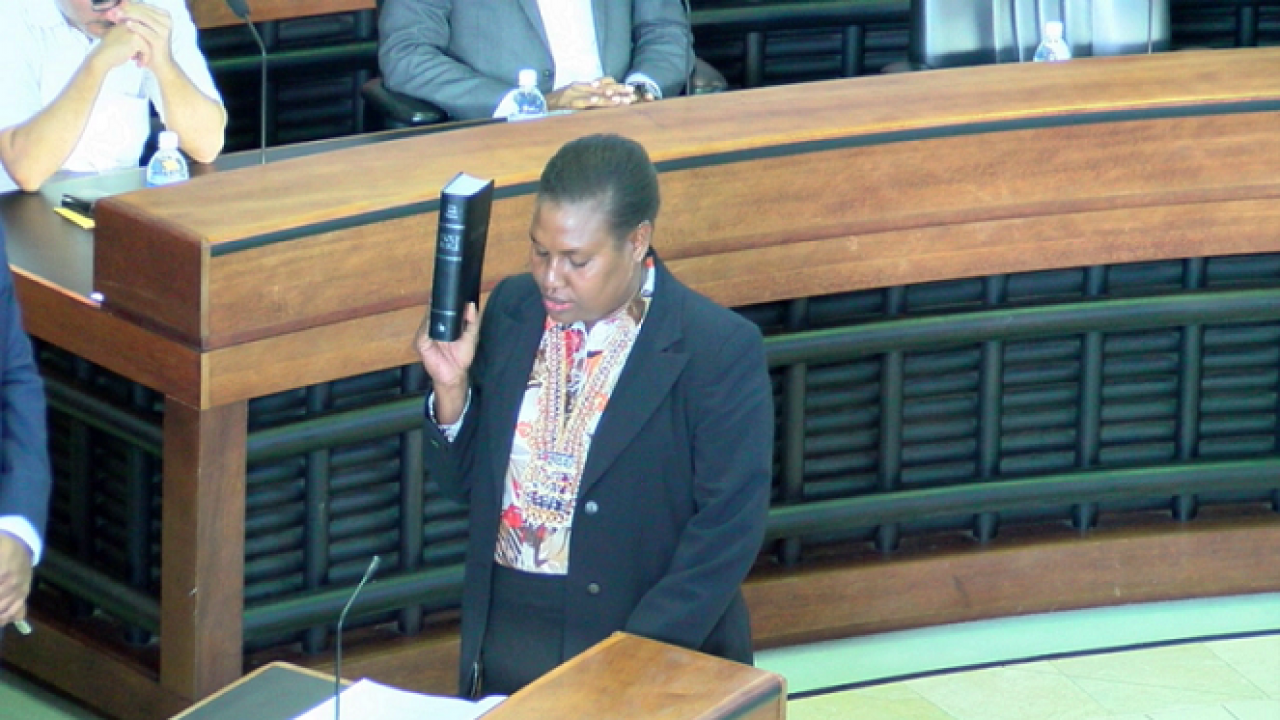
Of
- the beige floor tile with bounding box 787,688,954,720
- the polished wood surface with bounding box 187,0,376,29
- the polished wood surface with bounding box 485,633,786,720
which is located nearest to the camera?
the polished wood surface with bounding box 485,633,786,720

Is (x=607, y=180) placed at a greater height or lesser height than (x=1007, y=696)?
greater

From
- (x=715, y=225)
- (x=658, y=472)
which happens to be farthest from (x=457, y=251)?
(x=715, y=225)

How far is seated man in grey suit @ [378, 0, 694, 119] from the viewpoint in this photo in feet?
14.6

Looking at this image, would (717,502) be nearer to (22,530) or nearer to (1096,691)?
(22,530)

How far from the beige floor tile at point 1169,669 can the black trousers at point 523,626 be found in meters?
1.53

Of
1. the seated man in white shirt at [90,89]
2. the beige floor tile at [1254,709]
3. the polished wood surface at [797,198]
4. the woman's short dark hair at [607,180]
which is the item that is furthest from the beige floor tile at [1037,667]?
the seated man in white shirt at [90,89]

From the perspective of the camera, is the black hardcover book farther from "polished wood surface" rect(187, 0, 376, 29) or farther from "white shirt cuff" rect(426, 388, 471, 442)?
"polished wood surface" rect(187, 0, 376, 29)

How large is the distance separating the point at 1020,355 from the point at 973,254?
28 cm

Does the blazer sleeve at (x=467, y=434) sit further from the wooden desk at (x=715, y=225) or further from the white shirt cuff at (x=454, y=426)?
the wooden desk at (x=715, y=225)

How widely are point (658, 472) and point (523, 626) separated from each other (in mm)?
252

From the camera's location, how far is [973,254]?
12.4ft

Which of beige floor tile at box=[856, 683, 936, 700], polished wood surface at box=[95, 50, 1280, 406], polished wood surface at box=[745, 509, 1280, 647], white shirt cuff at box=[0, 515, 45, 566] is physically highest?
polished wood surface at box=[95, 50, 1280, 406]

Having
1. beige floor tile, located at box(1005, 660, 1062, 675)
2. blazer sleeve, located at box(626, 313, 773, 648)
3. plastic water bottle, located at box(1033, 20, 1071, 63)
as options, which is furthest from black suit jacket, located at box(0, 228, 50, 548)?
plastic water bottle, located at box(1033, 20, 1071, 63)

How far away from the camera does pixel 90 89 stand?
12.3 ft
